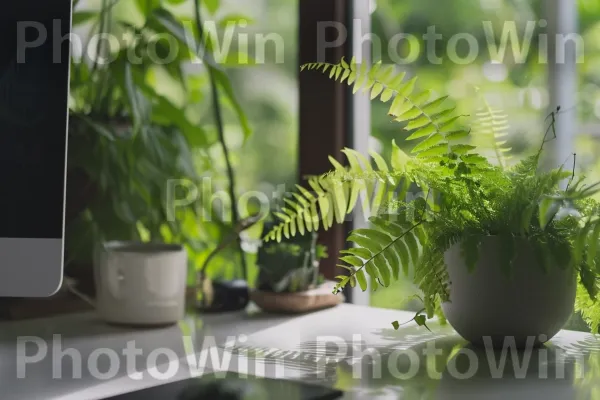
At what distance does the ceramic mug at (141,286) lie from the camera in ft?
3.71

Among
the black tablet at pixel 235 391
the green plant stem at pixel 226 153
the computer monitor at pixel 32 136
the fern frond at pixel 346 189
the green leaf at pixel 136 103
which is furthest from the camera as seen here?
the green plant stem at pixel 226 153

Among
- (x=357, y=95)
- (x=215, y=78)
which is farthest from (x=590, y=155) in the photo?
(x=215, y=78)

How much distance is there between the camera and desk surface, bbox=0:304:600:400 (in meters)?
0.78

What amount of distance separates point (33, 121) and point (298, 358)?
1.37 feet

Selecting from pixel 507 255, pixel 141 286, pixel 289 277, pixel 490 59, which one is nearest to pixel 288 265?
pixel 289 277

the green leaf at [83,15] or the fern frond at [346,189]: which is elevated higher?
the green leaf at [83,15]

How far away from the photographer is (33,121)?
0.85m

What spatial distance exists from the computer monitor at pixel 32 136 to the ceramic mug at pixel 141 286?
299 mm

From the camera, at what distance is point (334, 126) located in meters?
1.39

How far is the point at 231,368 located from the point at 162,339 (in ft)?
0.71

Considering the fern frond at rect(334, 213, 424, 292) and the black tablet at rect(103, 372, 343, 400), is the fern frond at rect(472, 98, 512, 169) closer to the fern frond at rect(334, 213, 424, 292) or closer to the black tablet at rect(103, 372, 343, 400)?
the fern frond at rect(334, 213, 424, 292)

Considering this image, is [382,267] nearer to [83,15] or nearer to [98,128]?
[98,128]

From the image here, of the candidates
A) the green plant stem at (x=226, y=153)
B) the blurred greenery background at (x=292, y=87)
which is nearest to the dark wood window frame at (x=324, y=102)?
the blurred greenery background at (x=292, y=87)

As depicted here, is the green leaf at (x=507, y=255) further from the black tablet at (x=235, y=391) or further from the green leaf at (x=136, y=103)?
the green leaf at (x=136, y=103)
